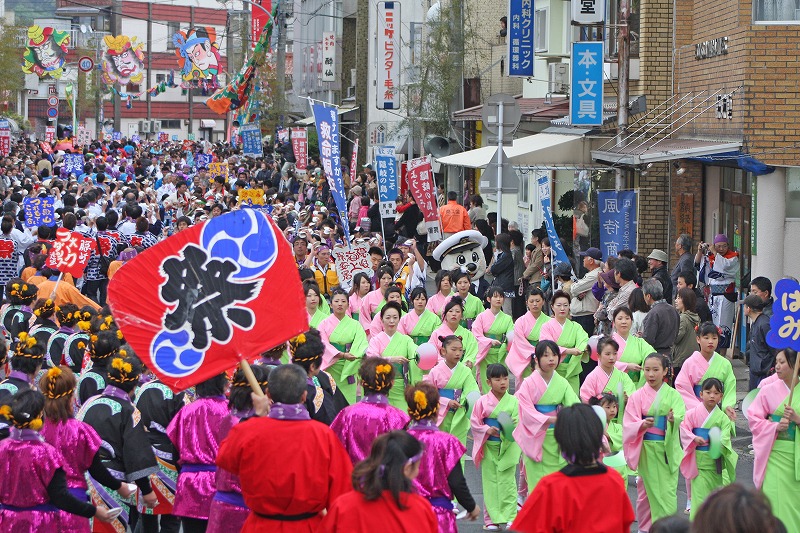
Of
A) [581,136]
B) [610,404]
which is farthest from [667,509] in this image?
[581,136]

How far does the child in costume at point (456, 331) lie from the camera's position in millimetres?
11180

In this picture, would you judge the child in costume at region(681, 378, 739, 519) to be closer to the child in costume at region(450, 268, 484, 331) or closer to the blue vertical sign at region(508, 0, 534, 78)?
the child in costume at region(450, 268, 484, 331)

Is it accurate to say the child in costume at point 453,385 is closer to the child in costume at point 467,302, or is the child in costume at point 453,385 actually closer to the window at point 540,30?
the child in costume at point 467,302

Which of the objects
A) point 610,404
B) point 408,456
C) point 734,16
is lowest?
point 610,404

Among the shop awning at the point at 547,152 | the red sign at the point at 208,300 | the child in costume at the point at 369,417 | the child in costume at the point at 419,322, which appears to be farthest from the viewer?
the shop awning at the point at 547,152

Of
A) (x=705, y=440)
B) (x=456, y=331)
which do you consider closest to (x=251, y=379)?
(x=705, y=440)

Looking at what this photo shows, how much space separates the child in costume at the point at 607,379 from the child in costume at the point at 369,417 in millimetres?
3005

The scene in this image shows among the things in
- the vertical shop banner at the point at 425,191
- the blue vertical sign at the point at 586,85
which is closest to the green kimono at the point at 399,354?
the blue vertical sign at the point at 586,85

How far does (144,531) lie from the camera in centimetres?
788

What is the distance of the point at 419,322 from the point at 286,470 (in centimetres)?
631

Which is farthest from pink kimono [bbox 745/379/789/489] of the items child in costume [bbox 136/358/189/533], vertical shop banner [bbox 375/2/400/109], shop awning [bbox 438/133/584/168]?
vertical shop banner [bbox 375/2/400/109]

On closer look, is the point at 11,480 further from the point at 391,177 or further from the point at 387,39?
the point at 387,39

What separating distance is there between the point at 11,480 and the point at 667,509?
4576mm

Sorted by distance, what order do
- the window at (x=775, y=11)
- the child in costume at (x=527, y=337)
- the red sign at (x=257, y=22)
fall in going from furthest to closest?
the red sign at (x=257, y=22) → the window at (x=775, y=11) → the child in costume at (x=527, y=337)
